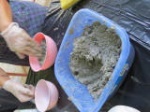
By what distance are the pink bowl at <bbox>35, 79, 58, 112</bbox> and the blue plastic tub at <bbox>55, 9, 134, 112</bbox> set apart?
9 centimetres

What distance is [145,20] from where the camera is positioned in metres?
0.93

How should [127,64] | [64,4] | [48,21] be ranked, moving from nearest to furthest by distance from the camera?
[127,64] → [64,4] → [48,21]

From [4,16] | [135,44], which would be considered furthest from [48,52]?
[135,44]

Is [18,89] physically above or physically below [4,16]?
below

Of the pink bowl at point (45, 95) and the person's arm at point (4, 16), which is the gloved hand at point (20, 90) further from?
the person's arm at point (4, 16)

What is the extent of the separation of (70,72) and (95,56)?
0.18 m

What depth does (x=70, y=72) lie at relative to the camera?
1146 mm

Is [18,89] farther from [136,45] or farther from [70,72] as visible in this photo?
[136,45]

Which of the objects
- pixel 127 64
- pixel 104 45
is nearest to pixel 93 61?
pixel 104 45

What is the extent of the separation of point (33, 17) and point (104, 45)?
A: 53cm

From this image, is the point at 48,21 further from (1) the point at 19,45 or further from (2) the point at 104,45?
(2) the point at 104,45

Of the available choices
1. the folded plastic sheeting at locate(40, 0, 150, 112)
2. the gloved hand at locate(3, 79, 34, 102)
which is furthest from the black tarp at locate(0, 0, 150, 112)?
the gloved hand at locate(3, 79, 34, 102)

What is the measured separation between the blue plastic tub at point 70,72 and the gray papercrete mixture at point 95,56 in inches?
1.0

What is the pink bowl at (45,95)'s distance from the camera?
1190 millimetres
